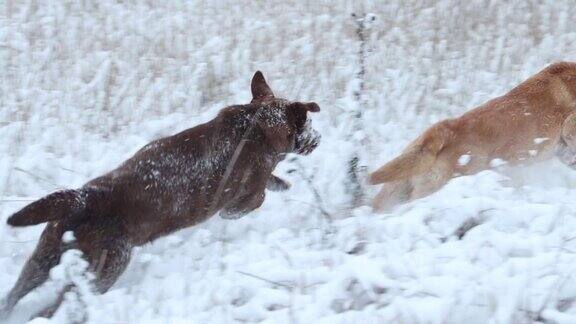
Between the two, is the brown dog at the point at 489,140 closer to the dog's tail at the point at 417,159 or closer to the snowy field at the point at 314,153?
the dog's tail at the point at 417,159

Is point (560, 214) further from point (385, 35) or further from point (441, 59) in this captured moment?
point (385, 35)

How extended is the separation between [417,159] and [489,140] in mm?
634

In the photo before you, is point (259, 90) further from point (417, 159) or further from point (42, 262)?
point (42, 262)

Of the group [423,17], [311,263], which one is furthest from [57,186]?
[423,17]

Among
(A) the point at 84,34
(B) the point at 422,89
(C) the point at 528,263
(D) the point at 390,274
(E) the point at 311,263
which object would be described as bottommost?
(A) the point at 84,34

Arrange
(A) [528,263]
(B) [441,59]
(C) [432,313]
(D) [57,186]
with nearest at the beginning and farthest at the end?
1. (C) [432,313]
2. (A) [528,263]
3. (D) [57,186]
4. (B) [441,59]

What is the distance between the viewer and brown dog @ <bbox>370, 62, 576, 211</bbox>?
601 cm

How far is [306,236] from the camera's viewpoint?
5.22 m

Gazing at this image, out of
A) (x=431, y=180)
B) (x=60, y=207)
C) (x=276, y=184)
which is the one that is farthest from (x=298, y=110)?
(x=60, y=207)

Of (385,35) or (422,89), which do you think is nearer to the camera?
(422,89)

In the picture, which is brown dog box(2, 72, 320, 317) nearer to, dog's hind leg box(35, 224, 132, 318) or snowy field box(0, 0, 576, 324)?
dog's hind leg box(35, 224, 132, 318)

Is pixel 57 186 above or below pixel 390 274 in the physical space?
below

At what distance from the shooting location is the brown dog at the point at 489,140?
6.01 metres

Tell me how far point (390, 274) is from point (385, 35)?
19.6 ft
